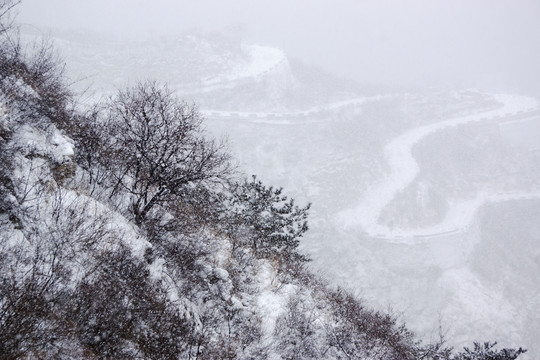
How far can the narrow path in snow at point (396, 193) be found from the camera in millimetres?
49094

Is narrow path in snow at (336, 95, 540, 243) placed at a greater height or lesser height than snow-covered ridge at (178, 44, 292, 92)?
lesser

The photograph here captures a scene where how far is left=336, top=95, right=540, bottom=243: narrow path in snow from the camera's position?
161 feet

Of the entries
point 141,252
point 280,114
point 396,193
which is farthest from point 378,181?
point 141,252

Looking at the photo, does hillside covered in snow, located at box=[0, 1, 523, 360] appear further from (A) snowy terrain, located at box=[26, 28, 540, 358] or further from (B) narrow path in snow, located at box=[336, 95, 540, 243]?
(B) narrow path in snow, located at box=[336, 95, 540, 243]

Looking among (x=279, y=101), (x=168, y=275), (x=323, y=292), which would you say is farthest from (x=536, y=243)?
(x=168, y=275)

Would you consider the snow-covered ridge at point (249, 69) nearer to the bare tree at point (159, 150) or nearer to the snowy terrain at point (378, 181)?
the snowy terrain at point (378, 181)

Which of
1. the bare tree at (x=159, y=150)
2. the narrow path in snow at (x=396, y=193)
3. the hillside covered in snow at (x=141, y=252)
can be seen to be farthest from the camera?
the narrow path in snow at (x=396, y=193)

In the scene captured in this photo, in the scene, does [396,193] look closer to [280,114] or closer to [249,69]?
[280,114]

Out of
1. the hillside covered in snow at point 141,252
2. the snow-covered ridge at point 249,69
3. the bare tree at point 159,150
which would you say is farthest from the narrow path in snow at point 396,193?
the bare tree at point 159,150

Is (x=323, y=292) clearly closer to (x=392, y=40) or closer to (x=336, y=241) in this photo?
(x=336, y=241)

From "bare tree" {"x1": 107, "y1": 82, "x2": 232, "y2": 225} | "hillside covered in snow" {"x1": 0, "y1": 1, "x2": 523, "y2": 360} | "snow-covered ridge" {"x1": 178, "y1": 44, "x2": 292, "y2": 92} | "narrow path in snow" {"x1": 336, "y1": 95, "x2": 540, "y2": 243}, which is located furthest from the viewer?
"snow-covered ridge" {"x1": 178, "y1": 44, "x2": 292, "y2": 92}

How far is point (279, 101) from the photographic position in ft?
220

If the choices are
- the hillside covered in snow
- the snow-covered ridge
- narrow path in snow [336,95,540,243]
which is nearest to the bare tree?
the hillside covered in snow

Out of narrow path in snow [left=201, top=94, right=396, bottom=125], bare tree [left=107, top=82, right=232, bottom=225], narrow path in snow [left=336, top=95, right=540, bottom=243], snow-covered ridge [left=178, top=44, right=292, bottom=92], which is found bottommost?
narrow path in snow [left=336, top=95, right=540, bottom=243]
